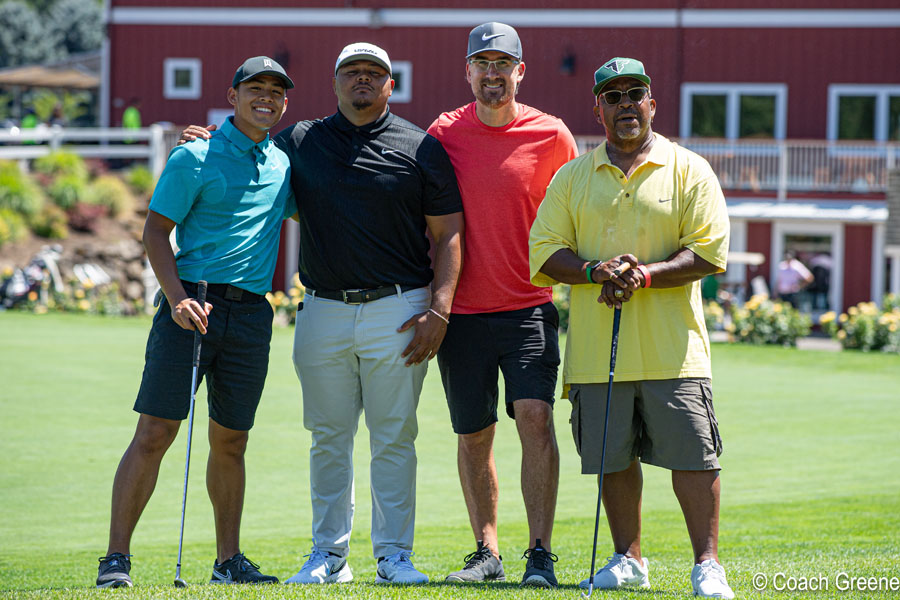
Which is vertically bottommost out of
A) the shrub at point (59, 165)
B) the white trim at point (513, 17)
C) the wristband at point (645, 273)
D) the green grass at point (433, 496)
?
the green grass at point (433, 496)

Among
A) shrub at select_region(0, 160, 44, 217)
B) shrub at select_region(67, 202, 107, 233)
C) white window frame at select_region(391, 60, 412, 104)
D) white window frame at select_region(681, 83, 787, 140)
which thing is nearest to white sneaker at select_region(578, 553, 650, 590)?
shrub at select_region(0, 160, 44, 217)

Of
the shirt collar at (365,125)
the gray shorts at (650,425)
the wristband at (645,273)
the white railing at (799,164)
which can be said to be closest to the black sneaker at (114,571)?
the gray shorts at (650,425)

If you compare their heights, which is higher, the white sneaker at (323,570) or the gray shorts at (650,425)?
the gray shorts at (650,425)

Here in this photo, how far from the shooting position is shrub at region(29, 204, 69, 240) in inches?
809

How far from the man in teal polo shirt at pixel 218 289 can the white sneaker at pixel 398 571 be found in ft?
1.42

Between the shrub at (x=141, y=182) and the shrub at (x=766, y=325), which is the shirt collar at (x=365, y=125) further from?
the shrub at (x=141, y=182)

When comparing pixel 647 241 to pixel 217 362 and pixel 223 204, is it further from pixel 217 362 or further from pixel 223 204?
pixel 217 362

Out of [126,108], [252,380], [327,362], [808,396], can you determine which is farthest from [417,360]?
[126,108]

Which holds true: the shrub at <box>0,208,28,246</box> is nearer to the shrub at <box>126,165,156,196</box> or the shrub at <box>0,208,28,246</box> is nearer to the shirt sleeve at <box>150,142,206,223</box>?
the shrub at <box>126,165,156,196</box>

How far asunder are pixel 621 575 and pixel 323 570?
117 cm

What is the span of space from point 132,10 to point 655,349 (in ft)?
80.6

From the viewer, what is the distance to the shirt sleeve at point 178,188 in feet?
14.8

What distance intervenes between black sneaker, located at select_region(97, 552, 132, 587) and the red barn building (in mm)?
19282

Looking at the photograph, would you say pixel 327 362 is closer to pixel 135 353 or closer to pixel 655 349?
pixel 655 349
